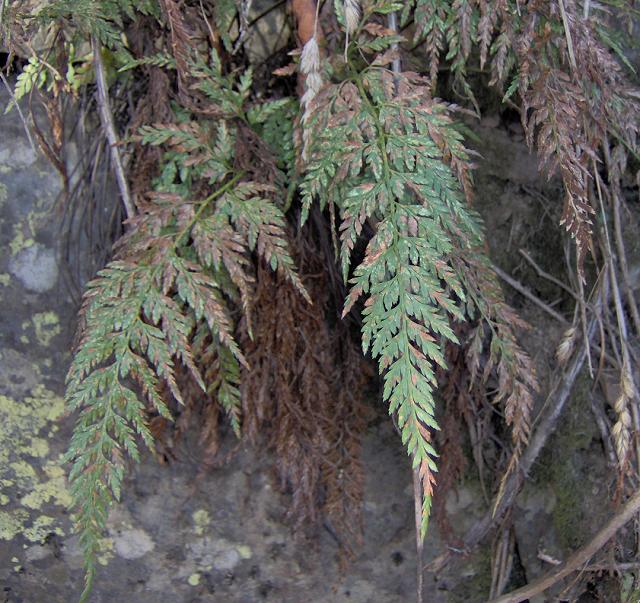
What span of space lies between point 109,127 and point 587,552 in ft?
4.04

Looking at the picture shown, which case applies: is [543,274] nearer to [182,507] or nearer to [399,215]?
[399,215]

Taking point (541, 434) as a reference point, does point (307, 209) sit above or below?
above

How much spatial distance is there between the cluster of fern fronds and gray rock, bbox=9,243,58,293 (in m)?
0.22

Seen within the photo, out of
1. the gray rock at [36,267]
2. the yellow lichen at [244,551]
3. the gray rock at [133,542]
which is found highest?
the gray rock at [36,267]

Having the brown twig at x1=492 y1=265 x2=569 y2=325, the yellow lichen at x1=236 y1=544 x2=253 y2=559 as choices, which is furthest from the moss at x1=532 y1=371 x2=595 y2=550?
the yellow lichen at x1=236 y1=544 x2=253 y2=559

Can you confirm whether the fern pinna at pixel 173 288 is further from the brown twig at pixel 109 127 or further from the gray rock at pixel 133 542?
the gray rock at pixel 133 542

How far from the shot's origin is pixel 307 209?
1.06m

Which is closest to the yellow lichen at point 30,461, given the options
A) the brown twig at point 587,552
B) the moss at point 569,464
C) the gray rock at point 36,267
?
the gray rock at point 36,267

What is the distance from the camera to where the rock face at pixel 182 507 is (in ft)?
4.59

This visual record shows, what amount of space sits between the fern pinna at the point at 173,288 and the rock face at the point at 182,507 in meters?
0.26

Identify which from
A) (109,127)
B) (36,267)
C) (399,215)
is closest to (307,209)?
(399,215)

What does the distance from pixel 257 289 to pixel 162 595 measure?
0.74m

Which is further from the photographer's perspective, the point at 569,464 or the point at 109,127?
the point at 569,464

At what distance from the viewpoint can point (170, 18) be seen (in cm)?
112
